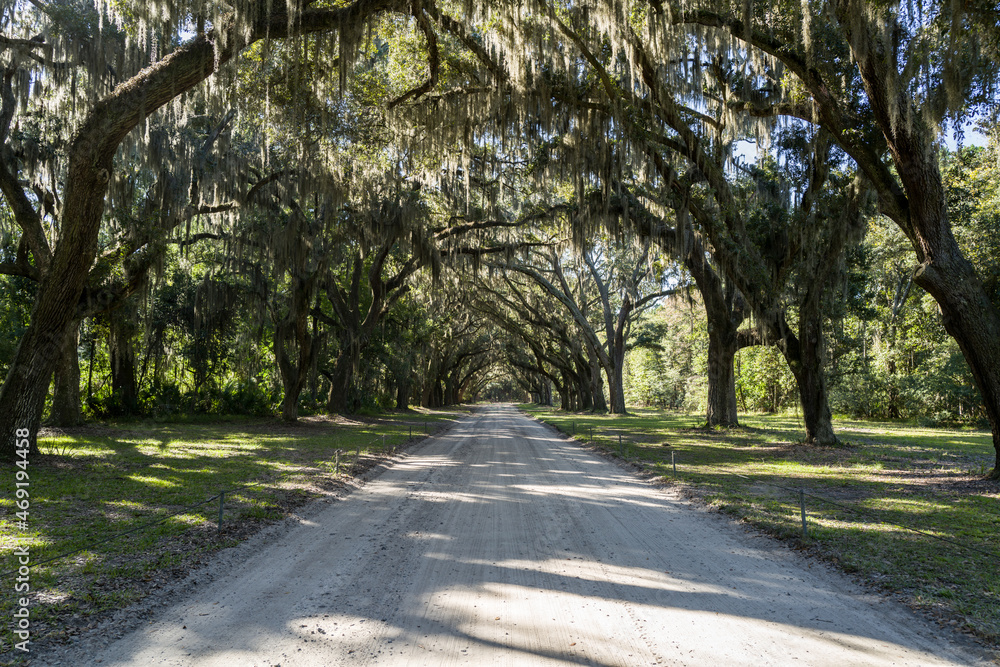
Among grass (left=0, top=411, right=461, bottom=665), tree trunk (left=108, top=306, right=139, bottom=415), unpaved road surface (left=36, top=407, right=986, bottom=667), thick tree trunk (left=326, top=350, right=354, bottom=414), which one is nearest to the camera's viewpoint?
unpaved road surface (left=36, top=407, right=986, bottom=667)

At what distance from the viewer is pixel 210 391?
2375cm

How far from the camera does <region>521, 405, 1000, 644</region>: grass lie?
4.22 meters

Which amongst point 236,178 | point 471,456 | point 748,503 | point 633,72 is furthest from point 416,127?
point 748,503

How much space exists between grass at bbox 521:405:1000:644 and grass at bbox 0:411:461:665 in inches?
225

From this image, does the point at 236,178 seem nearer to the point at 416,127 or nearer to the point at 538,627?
the point at 416,127

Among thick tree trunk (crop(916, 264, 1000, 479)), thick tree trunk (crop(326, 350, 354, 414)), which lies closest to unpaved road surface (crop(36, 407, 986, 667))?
thick tree trunk (crop(916, 264, 1000, 479))

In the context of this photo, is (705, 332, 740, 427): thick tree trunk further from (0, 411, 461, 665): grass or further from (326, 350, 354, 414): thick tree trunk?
(326, 350, 354, 414): thick tree trunk

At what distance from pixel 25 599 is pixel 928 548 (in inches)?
290

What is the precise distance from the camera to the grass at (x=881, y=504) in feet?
13.8

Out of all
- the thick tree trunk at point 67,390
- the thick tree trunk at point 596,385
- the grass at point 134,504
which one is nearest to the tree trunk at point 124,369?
the thick tree trunk at point 67,390

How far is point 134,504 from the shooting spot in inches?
261

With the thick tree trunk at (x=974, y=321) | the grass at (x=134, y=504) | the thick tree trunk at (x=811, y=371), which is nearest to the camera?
the grass at (x=134, y=504)

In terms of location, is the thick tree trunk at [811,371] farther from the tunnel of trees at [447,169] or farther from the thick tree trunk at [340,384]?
the thick tree trunk at [340,384]

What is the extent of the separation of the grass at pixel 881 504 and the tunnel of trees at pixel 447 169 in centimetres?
163
